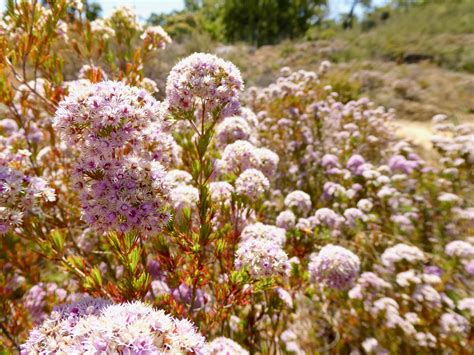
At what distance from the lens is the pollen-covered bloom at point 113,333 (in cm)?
100

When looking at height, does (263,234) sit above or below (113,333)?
below

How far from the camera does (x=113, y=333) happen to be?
101cm

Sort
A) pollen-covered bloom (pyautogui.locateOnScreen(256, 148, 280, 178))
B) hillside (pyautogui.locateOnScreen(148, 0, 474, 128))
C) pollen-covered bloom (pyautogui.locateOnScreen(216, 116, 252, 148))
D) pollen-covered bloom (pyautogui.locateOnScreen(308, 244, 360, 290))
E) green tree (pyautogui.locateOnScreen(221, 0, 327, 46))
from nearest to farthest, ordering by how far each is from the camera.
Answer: pollen-covered bloom (pyautogui.locateOnScreen(308, 244, 360, 290)) → pollen-covered bloom (pyautogui.locateOnScreen(256, 148, 280, 178)) → pollen-covered bloom (pyautogui.locateOnScreen(216, 116, 252, 148)) → hillside (pyautogui.locateOnScreen(148, 0, 474, 128)) → green tree (pyautogui.locateOnScreen(221, 0, 327, 46))

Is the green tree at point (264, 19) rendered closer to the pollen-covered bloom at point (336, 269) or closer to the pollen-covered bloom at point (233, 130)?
the pollen-covered bloom at point (233, 130)

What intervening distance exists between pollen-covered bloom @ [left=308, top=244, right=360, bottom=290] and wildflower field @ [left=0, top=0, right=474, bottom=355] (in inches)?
0.6

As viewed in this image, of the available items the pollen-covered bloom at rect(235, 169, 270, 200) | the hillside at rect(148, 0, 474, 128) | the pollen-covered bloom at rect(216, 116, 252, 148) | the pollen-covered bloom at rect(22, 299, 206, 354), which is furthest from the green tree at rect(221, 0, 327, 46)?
the pollen-covered bloom at rect(22, 299, 206, 354)

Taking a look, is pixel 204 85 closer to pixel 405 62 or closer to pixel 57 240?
pixel 57 240

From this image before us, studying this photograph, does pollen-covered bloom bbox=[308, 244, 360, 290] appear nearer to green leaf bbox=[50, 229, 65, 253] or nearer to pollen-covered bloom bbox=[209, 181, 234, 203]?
pollen-covered bloom bbox=[209, 181, 234, 203]

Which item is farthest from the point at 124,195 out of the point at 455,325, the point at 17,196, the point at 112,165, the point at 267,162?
the point at 455,325

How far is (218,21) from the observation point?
32.9m

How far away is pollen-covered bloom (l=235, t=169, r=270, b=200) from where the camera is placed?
8.53ft

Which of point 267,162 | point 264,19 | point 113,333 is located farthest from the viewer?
point 264,19

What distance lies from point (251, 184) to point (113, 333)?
5.74 ft

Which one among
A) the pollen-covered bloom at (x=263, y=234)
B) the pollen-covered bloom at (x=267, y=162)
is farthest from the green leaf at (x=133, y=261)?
the pollen-covered bloom at (x=267, y=162)
